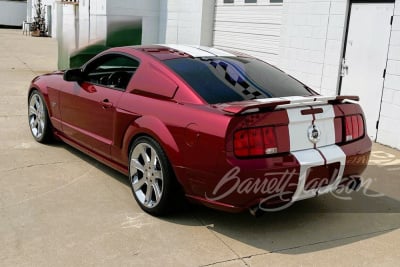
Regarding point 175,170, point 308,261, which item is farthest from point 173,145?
point 308,261

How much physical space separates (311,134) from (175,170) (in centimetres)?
111

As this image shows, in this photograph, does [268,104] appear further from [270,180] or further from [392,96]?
[392,96]

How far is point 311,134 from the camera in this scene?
3818 millimetres

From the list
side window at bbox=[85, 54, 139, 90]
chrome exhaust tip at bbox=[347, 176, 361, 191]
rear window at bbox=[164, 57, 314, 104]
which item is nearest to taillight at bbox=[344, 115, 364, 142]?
chrome exhaust tip at bbox=[347, 176, 361, 191]

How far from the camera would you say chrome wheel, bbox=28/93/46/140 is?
6156 millimetres

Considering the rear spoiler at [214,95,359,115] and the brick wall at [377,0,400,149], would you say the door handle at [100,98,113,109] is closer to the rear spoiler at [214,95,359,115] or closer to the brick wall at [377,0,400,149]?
the rear spoiler at [214,95,359,115]

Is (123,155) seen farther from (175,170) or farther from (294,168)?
(294,168)

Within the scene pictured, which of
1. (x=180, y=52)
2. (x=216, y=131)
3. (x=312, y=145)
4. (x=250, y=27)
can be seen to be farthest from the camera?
(x=250, y=27)

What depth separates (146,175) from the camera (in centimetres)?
423

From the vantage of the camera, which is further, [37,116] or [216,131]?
[37,116]

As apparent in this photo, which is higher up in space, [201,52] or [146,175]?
[201,52]

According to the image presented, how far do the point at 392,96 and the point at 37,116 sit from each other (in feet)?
16.0

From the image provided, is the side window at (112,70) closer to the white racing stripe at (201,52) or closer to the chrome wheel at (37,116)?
the white racing stripe at (201,52)

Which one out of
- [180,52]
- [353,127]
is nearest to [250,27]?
[180,52]
